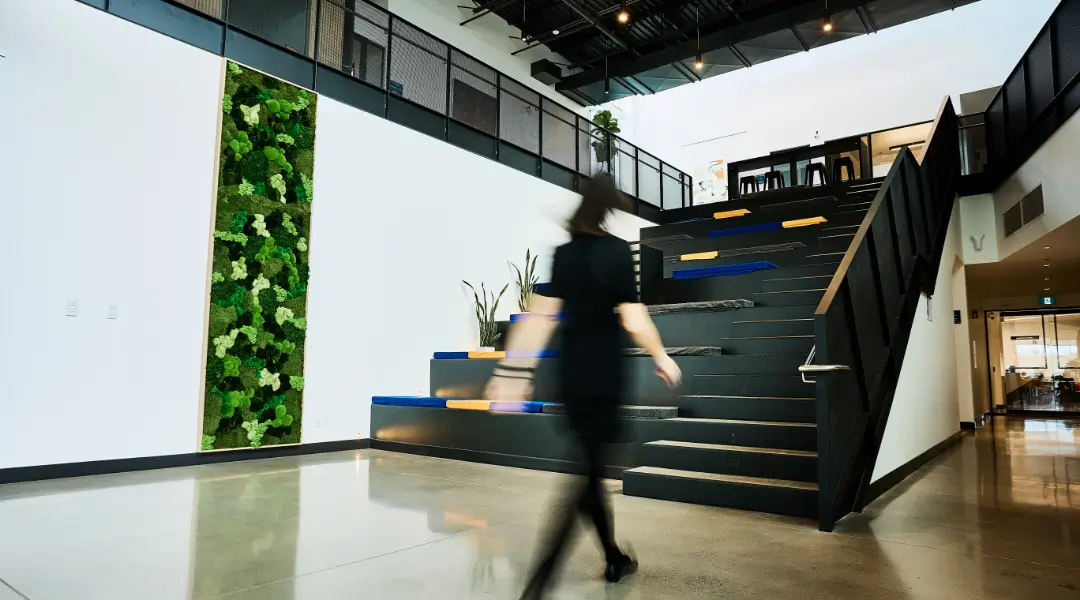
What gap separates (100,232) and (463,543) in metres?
3.66

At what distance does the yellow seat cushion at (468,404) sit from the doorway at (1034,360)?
481 inches

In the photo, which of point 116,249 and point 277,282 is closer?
point 116,249

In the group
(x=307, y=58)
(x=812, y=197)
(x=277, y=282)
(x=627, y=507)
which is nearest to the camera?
(x=627, y=507)

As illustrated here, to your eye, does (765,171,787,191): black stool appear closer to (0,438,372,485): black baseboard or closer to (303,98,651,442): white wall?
(303,98,651,442): white wall

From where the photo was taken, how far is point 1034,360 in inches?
517

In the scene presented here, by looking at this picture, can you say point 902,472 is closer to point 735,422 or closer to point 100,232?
point 735,422

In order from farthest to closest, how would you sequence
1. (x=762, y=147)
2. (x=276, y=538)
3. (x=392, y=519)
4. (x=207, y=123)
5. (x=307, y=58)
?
(x=762, y=147), (x=307, y=58), (x=207, y=123), (x=392, y=519), (x=276, y=538)

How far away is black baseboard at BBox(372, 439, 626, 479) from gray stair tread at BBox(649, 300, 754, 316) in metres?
1.52

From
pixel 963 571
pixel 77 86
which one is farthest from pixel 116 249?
pixel 963 571

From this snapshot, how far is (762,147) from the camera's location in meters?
12.7

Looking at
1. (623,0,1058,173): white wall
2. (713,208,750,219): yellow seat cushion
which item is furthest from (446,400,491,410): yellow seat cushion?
(623,0,1058,173): white wall

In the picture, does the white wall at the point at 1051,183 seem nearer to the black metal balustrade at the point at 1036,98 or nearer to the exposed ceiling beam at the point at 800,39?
the black metal balustrade at the point at 1036,98

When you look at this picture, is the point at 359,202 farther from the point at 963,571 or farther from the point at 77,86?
the point at 963,571

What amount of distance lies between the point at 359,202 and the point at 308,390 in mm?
1889
